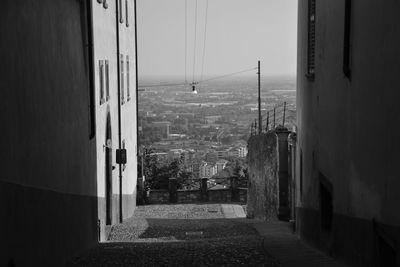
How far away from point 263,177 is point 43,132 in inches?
602

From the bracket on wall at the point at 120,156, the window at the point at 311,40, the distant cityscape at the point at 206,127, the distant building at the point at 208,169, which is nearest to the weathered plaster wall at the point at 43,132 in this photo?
the window at the point at 311,40

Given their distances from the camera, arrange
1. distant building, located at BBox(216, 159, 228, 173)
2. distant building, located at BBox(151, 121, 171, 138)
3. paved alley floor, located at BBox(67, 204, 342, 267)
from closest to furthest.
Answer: paved alley floor, located at BBox(67, 204, 342, 267) → distant building, located at BBox(216, 159, 228, 173) → distant building, located at BBox(151, 121, 171, 138)

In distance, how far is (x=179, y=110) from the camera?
9650 centimetres

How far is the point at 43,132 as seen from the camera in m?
9.98

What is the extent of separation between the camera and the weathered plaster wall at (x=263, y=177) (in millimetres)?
22459

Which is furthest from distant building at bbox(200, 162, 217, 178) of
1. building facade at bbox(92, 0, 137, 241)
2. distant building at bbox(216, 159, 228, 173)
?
building facade at bbox(92, 0, 137, 241)

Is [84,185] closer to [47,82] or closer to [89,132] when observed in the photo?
[89,132]

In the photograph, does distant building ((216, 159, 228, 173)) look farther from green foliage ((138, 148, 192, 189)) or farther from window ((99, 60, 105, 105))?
window ((99, 60, 105, 105))

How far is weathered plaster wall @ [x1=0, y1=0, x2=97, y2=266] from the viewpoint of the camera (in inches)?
314

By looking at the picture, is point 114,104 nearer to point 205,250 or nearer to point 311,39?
point 311,39

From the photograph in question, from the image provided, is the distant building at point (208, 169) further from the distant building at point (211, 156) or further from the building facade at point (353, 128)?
the building facade at point (353, 128)

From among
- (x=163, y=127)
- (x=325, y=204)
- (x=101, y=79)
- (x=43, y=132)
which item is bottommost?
(x=163, y=127)

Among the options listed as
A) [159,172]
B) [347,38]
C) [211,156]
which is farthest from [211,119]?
[347,38]

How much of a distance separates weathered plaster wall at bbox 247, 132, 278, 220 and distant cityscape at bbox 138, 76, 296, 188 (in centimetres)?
2265
